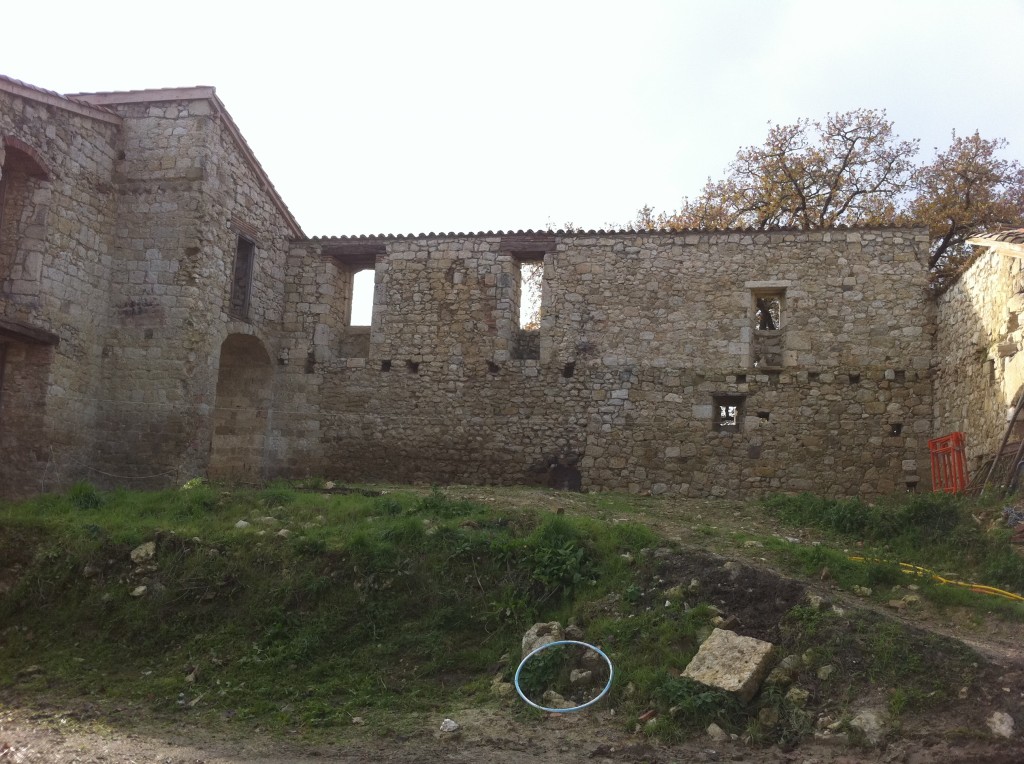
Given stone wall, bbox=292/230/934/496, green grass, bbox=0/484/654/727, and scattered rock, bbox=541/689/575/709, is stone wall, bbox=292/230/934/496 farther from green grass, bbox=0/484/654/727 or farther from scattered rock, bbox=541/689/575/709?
scattered rock, bbox=541/689/575/709

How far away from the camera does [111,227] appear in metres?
13.7

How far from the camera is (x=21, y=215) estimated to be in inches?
485

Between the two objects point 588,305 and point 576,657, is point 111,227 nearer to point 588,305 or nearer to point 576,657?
point 588,305

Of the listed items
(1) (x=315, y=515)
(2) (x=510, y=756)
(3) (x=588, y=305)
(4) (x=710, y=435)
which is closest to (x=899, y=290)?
(4) (x=710, y=435)

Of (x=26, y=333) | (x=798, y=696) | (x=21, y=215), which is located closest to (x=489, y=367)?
(x=26, y=333)

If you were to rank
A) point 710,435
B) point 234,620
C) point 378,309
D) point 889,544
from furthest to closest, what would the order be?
point 378,309 < point 710,435 < point 889,544 < point 234,620

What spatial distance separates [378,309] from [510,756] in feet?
34.5

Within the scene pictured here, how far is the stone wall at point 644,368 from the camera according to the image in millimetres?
13859

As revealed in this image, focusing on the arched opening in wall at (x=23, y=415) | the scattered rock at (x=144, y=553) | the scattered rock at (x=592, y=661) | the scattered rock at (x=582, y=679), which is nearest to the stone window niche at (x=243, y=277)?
the arched opening in wall at (x=23, y=415)

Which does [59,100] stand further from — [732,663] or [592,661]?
[732,663]

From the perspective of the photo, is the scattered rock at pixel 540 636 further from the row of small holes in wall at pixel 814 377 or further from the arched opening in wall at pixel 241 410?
the arched opening in wall at pixel 241 410

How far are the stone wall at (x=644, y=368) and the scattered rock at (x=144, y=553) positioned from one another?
5973 mm

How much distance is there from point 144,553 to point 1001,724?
306 inches

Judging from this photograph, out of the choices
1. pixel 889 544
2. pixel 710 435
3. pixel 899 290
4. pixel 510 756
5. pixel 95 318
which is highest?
pixel 899 290
